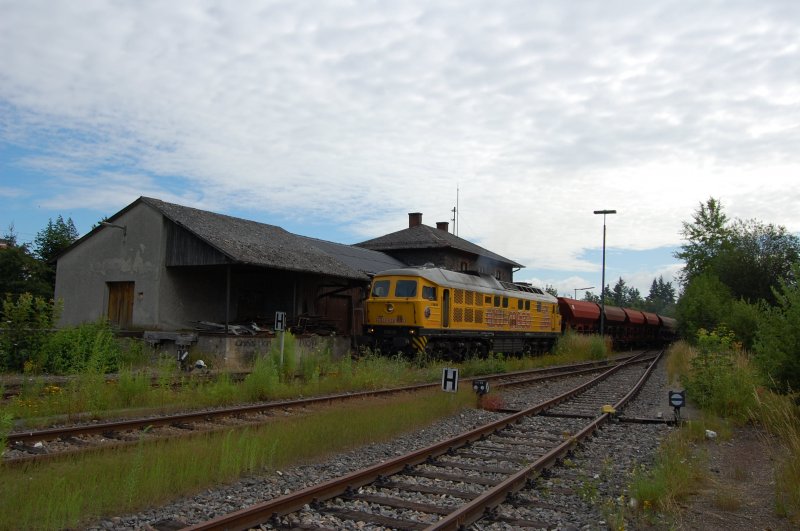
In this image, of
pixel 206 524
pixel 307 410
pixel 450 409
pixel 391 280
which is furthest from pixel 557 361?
pixel 206 524

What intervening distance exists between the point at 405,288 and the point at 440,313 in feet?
4.58

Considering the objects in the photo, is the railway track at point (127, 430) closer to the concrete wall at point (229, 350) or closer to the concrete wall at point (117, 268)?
the concrete wall at point (229, 350)

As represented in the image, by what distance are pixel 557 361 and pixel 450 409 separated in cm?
1628

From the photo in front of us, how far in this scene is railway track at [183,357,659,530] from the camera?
5.25 m

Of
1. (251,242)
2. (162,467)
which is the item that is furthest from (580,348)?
(162,467)

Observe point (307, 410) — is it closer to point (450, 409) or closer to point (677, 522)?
point (450, 409)

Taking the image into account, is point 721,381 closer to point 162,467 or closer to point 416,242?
point 162,467

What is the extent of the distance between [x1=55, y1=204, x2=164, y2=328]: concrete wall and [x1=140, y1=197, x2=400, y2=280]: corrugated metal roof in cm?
111

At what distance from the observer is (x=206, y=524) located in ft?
15.2

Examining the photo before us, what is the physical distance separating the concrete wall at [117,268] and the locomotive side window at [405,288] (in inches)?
316

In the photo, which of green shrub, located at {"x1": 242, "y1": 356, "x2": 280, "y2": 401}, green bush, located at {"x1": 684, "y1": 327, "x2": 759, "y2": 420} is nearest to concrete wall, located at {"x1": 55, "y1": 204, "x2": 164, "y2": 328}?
green shrub, located at {"x1": 242, "y1": 356, "x2": 280, "y2": 401}

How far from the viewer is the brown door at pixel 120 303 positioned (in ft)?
72.5

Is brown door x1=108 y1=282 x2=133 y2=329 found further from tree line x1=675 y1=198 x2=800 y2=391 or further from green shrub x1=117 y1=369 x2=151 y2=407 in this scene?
tree line x1=675 y1=198 x2=800 y2=391

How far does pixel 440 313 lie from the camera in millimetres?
20078
